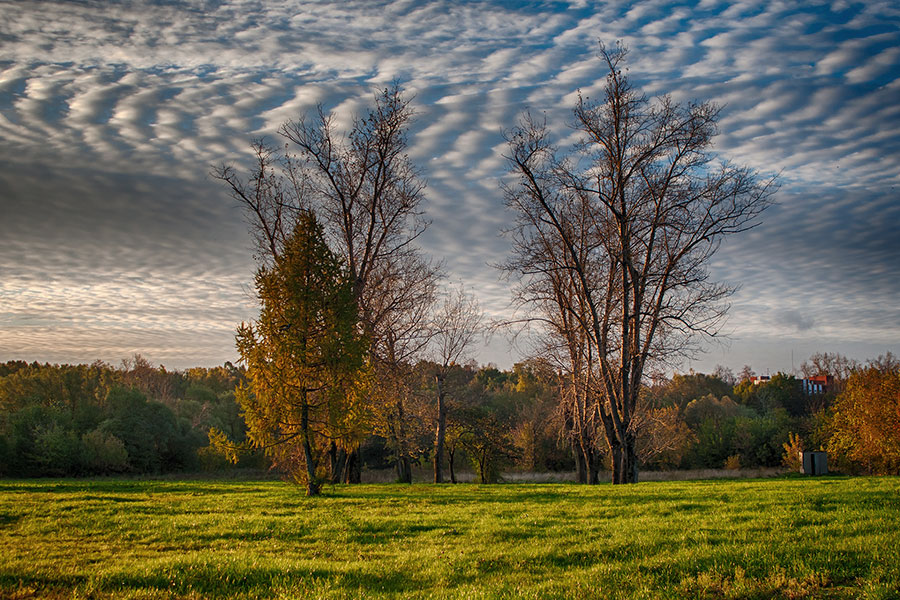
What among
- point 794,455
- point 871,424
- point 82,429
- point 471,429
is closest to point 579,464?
point 471,429

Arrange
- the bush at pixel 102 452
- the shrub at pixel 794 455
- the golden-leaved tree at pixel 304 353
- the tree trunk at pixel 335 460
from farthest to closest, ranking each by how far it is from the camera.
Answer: the shrub at pixel 794 455 < the bush at pixel 102 452 < the tree trunk at pixel 335 460 < the golden-leaved tree at pixel 304 353

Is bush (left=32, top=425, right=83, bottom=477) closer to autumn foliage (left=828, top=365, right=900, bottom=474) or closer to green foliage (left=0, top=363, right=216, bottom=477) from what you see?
green foliage (left=0, top=363, right=216, bottom=477)

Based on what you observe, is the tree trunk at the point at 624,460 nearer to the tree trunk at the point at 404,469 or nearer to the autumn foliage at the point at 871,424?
the tree trunk at the point at 404,469

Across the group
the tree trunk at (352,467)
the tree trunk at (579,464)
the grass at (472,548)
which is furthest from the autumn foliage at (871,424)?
the tree trunk at (352,467)

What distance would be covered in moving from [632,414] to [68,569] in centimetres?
2077

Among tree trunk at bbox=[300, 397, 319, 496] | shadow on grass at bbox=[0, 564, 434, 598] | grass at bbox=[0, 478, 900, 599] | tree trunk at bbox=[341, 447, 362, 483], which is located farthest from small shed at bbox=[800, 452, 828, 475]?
shadow on grass at bbox=[0, 564, 434, 598]

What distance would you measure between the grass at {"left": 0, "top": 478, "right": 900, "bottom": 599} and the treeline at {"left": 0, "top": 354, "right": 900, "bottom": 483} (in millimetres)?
6522

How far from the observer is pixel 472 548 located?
952 centimetres

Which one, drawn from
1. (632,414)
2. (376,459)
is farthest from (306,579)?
(376,459)

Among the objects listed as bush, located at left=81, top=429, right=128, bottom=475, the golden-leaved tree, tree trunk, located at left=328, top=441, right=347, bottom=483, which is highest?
the golden-leaved tree

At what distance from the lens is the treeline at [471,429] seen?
32562 mm

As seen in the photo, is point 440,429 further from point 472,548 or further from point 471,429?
point 472,548

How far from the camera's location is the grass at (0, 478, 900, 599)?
7.11 metres

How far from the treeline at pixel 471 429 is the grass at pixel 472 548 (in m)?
6.52
